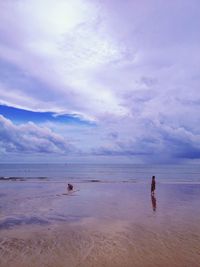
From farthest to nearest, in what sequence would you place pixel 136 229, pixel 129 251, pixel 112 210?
pixel 112 210, pixel 136 229, pixel 129 251

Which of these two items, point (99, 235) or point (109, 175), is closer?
point (99, 235)

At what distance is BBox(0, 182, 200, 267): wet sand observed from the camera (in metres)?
12.0

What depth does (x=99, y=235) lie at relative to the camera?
51.8 feet

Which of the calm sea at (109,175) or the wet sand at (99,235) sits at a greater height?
the calm sea at (109,175)

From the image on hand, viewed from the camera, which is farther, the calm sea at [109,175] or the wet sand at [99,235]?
the calm sea at [109,175]

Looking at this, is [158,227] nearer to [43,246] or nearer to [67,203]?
[43,246]

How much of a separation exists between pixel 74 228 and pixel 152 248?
18.0 ft

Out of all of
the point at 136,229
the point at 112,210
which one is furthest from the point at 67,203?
the point at 136,229

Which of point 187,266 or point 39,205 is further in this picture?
point 39,205

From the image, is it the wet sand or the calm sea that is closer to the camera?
the wet sand

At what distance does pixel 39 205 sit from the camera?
25.7 m

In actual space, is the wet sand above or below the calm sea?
below

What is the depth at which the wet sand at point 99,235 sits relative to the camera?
12.0 metres

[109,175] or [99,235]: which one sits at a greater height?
[109,175]
